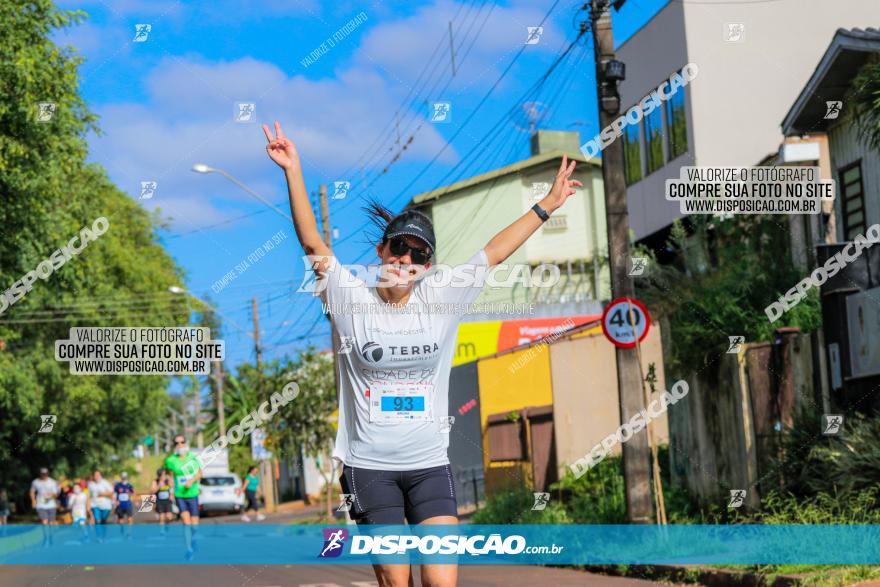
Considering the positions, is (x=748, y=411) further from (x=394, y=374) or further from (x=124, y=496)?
(x=124, y=496)

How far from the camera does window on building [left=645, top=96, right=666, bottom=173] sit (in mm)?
27828

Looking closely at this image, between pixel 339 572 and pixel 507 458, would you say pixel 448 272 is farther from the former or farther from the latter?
pixel 507 458

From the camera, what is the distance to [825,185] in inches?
615

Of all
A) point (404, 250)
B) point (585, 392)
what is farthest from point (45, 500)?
point (404, 250)

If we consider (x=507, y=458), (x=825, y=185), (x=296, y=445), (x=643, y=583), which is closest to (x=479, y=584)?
(x=643, y=583)

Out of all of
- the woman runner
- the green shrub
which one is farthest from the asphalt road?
the woman runner

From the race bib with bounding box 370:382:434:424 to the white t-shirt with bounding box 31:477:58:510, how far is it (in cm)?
2379
